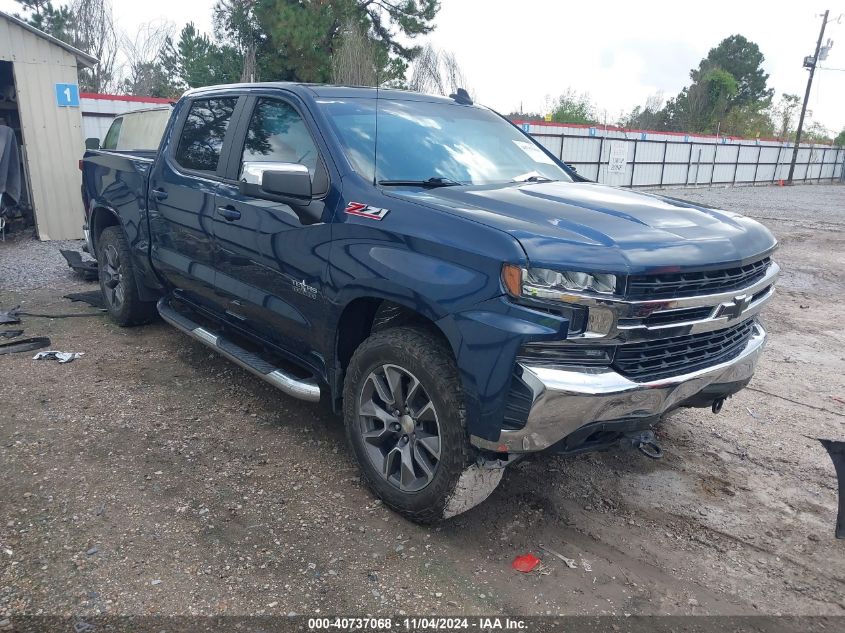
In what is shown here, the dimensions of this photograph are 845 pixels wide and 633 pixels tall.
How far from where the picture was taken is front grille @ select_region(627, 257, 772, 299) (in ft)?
8.44

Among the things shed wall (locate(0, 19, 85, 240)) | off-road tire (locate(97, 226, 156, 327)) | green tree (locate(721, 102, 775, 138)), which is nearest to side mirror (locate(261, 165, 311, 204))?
off-road tire (locate(97, 226, 156, 327))

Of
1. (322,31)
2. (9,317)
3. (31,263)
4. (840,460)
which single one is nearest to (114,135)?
(31,263)

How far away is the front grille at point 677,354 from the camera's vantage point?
8.68 ft

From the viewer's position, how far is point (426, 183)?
339cm

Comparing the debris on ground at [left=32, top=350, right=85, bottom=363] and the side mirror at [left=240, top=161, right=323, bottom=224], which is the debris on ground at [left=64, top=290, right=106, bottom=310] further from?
the side mirror at [left=240, top=161, right=323, bottom=224]

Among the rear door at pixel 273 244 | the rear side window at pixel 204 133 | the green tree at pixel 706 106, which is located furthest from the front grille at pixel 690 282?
the green tree at pixel 706 106

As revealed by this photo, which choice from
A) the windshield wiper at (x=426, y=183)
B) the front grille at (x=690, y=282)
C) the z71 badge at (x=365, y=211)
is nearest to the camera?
the front grille at (x=690, y=282)

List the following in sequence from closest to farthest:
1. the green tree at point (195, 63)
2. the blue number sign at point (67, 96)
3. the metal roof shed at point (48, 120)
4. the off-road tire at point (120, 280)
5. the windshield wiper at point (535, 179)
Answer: the windshield wiper at point (535, 179), the off-road tire at point (120, 280), the metal roof shed at point (48, 120), the blue number sign at point (67, 96), the green tree at point (195, 63)

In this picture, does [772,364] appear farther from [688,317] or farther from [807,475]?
[688,317]

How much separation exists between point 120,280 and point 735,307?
4.90 metres

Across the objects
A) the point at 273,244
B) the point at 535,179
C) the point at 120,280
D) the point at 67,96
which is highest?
the point at 67,96

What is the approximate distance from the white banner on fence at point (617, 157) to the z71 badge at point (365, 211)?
69.7 ft

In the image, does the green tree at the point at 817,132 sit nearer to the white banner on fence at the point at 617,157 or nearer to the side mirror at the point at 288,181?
the white banner on fence at the point at 617,157

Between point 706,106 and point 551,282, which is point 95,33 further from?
point 706,106
